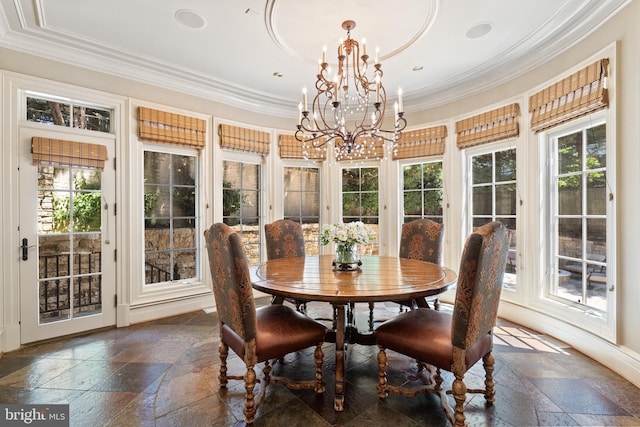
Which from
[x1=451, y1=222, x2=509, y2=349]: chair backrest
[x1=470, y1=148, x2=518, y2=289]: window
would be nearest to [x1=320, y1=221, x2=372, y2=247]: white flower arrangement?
[x1=451, y1=222, x2=509, y2=349]: chair backrest

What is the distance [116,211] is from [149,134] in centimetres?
92

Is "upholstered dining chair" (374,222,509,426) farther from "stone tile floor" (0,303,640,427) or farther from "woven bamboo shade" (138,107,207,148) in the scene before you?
"woven bamboo shade" (138,107,207,148)

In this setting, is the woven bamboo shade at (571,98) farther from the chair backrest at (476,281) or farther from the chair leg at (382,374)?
the chair leg at (382,374)

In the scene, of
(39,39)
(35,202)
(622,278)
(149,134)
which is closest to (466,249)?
(622,278)

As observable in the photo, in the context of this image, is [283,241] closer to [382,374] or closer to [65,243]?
[382,374]

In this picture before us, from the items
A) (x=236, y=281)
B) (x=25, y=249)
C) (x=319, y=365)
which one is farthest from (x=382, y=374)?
(x=25, y=249)

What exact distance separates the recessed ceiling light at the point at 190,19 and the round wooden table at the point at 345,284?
85.5 inches

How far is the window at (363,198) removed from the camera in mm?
4559

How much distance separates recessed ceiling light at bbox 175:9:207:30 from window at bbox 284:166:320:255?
227cm

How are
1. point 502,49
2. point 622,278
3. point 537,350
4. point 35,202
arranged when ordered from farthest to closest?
point 502,49
point 35,202
point 537,350
point 622,278

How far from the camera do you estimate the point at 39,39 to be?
2.70 meters

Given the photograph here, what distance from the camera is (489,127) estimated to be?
3410 mm

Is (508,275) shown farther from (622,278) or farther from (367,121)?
(367,121)

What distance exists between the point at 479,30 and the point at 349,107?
2.05 metres
